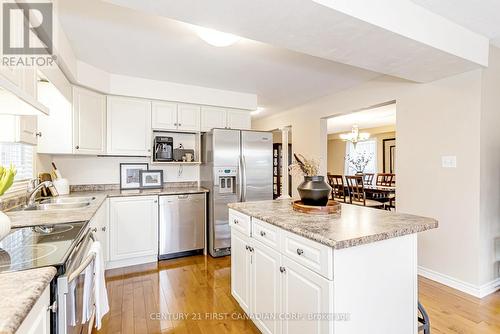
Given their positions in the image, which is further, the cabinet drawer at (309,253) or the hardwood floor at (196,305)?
the hardwood floor at (196,305)

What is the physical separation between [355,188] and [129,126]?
431cm

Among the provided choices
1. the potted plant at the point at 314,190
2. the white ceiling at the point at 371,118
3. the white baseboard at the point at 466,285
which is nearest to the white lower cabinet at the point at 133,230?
the potted plant at the point at 314,190

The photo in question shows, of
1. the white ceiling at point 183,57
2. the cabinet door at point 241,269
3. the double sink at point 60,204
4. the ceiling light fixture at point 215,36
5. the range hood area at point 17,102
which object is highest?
the white ceiling at point 183,57

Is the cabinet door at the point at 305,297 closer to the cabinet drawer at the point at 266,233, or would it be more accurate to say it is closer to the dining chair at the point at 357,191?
the cabinet drawer at the point at 266,233

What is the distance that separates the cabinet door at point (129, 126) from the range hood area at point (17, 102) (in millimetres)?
1660

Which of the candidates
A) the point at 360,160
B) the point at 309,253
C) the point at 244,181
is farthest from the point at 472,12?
the point at 360,160

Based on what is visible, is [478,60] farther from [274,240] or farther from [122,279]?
[122,279]

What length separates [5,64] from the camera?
3.99 ft

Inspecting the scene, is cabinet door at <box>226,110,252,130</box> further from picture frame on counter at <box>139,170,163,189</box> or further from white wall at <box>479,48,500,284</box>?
A: white wall at <box>479,48,500,284</box>

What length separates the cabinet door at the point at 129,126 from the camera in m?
3.21

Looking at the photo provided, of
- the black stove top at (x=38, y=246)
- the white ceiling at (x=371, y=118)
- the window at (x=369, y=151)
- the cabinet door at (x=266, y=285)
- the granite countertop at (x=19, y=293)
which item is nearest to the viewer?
the granite countertop at (x=19, y=293)

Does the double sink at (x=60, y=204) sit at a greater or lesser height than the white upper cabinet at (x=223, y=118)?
lesser

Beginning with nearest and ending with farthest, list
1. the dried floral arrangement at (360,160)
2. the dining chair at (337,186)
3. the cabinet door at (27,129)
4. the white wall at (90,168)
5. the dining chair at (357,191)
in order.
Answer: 1. the cabinet door at (27,129)
2. the white wall at (90,168)
3. the dining chair at (357,191)
4. the dining chair at (337,186)
5. the dried floral arrangement at (360,160)

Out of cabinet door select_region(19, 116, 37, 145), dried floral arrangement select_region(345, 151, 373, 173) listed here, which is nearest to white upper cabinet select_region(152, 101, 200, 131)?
cabinet door select_region(19, 116, 37, 145)
